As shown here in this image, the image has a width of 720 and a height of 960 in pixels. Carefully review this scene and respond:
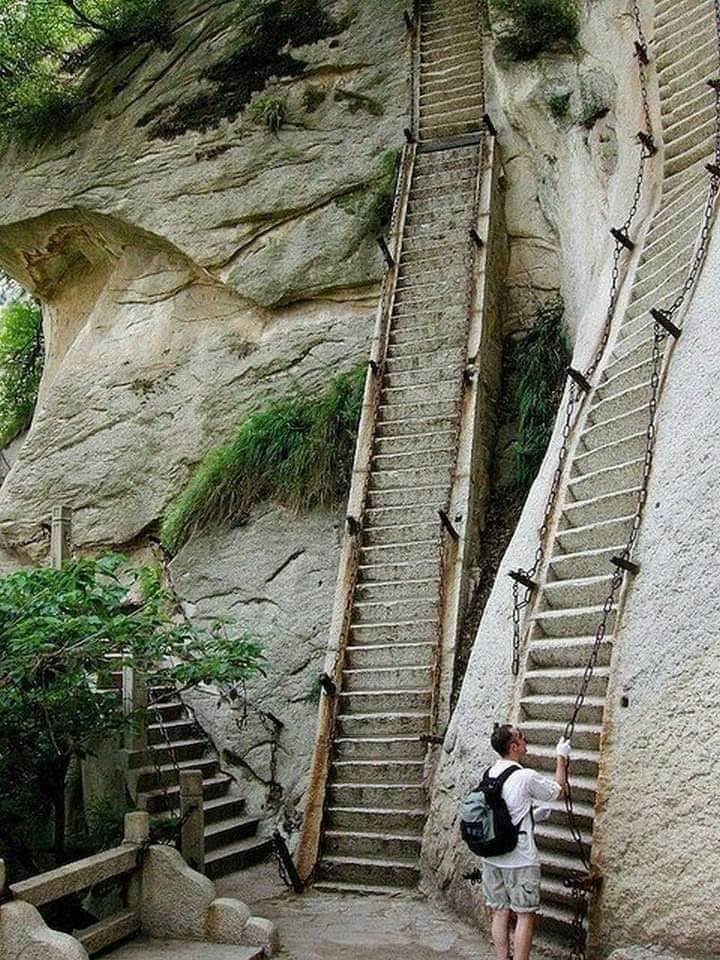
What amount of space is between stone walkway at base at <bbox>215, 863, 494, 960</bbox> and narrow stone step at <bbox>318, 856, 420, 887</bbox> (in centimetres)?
18

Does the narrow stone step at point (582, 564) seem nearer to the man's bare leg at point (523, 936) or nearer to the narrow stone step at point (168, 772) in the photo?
the man's bare leg at point (523, 936)

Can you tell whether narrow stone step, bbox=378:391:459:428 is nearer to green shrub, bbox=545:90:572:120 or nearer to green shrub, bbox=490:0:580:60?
green shrub, bbox=545:90:572:120

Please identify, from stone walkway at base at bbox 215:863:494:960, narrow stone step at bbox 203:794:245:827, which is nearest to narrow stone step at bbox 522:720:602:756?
stone walkway at base at bbox 215:863:494:960

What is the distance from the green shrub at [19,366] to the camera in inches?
714

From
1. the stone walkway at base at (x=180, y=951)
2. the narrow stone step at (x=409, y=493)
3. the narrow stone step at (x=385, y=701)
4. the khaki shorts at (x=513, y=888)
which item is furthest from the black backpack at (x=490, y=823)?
the narrow stone step at (x=409, y=493)

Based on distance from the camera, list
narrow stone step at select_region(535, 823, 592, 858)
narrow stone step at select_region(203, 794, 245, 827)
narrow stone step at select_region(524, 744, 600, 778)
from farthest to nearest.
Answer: narrow stone step at select_region(203, 794, 245, 827)
narrow stone step at select_region(524, 744, 600, 778)
narrow stone step at select_region(535, 823, 592, 858)

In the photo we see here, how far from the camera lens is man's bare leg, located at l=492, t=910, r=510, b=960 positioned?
552 cm

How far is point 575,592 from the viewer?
7.39m

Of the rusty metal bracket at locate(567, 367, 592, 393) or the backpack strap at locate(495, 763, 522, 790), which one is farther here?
the rusty metal bracket at locate(567, 367, 592, 393)

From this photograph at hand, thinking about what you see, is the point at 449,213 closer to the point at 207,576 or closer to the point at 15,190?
the point at 207,576

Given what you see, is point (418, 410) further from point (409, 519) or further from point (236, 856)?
point (236, 856)

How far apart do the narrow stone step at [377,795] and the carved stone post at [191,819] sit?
1331 millimetres

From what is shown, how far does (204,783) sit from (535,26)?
391 inches

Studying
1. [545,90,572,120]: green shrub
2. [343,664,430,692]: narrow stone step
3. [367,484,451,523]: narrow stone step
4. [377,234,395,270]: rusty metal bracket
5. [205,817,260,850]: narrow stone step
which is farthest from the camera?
[377,234,395,270]: rusty metal bracket
